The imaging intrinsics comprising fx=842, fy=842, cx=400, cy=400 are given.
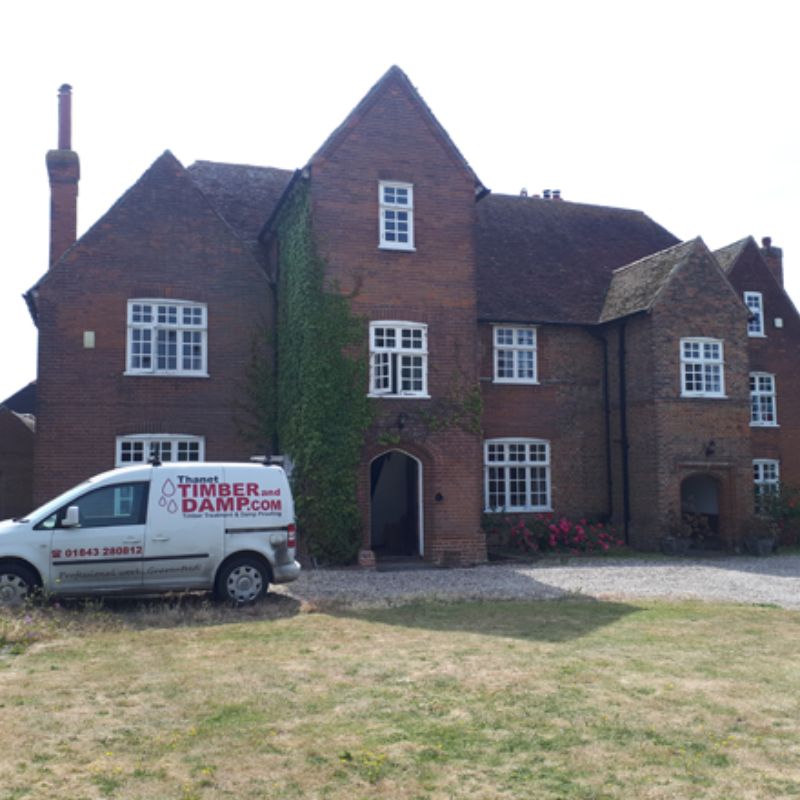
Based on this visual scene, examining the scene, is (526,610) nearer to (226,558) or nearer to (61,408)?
(226,558)

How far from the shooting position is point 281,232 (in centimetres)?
2180

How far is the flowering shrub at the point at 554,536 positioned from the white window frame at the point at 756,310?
Answer: 32.7 feet

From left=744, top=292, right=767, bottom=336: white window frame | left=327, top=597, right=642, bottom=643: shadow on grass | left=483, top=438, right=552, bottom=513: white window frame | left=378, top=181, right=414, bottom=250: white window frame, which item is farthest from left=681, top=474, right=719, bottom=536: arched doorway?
left=327, top=597, right=642, bottom=643: shadow on grass

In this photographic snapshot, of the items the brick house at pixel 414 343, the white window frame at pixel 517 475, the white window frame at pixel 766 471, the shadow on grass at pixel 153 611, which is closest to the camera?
the shadow on grass at pixel 153 611

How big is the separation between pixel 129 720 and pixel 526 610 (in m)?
6.94

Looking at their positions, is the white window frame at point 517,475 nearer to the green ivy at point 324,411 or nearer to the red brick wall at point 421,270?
the red brick wall at point 421,270

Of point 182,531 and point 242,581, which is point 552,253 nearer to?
point 242,581

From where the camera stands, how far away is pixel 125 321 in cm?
2003

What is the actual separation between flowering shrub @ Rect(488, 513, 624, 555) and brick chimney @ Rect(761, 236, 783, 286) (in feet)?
44.2

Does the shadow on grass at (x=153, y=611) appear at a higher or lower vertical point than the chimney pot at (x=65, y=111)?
lower

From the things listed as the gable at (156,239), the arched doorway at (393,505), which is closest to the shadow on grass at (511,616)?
the arched doorway at (393,505)

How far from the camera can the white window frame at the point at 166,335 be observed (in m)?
20.1

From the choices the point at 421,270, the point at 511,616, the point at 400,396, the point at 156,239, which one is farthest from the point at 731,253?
the point at 511,616

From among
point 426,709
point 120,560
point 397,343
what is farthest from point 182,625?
point 397,343
